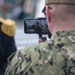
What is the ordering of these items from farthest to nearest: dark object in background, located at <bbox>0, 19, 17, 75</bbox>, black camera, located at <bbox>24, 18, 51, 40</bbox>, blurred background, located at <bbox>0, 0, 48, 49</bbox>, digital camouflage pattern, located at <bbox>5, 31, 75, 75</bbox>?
1. blurred background, located at <bbox>0, 0, 48, 49</bbox>
2. dark object in background, located at <bbox>0, 19, 17, 75</bbox>
3. black camera, located at <bbox>24, 18, 51, 40</bbox>
4. digital camouflage pattern, located at <bbox>5, 31, 75, 75</bbox>

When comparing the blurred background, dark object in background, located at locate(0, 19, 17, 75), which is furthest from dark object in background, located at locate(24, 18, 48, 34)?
the blurred background

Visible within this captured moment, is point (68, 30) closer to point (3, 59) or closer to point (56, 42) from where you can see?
point (56, 42)

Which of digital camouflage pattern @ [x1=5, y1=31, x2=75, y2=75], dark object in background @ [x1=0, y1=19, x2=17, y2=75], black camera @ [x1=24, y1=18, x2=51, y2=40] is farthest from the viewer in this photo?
dark object in background @ [x1=0, y1=19, x2=17, y2=75]

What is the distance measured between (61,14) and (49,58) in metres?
0.23

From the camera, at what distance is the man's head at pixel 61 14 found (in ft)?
5.69

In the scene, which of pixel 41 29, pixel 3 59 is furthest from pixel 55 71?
pixel 3 59

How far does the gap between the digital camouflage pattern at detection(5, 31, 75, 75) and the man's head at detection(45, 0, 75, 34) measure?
0.03 meters

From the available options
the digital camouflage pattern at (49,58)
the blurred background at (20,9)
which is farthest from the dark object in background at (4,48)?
the blurred background at (20,9)

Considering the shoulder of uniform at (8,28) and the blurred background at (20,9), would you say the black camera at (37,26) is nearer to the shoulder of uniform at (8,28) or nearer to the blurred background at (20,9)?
the shoulder of uniform at (8,28)

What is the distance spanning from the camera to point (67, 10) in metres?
1.73

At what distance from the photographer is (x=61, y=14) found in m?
1.74

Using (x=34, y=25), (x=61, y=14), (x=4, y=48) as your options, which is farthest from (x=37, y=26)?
(x=4, y=48)

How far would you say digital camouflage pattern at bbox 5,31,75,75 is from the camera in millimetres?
1726

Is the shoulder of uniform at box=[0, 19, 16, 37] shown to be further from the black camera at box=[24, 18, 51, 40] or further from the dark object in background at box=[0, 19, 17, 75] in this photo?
the black camera at box=[24, 18, 51, 40]
